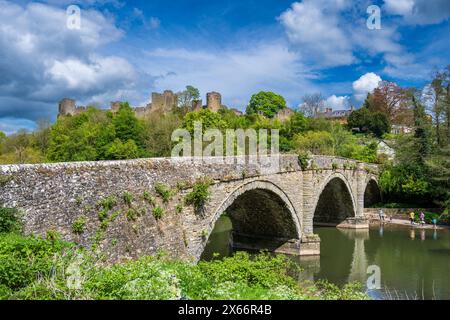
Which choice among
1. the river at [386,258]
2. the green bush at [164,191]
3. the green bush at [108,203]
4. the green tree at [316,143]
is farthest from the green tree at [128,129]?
the green bush at [108,203]

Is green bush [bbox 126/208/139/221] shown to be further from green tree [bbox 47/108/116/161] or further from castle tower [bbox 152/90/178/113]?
castle tower [bbox 152/90/178/113]

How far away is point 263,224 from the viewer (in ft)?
71.8

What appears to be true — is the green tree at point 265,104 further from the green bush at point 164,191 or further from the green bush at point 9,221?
the green bush at point 9,221

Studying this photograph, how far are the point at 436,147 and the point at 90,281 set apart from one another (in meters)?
32.9

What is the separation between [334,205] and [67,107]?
148 feet

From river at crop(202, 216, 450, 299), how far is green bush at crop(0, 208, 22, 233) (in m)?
11.0

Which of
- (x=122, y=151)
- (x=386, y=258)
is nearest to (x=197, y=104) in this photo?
(x=122, y=151)

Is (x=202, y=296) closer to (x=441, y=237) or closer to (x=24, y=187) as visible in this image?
(x=24, y=187)

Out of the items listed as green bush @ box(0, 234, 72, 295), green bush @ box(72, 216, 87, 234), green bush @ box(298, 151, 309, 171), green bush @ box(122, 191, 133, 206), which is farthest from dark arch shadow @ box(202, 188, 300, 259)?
green bush @ box(0, 234, 72, 295)

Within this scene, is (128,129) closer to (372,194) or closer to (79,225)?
(372,194)

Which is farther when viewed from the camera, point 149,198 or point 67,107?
point 67,107

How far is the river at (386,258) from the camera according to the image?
Result: 1583cm

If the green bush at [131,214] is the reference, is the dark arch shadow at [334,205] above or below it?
below

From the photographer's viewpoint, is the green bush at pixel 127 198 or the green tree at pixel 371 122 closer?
the green bush at pixel 127 198
